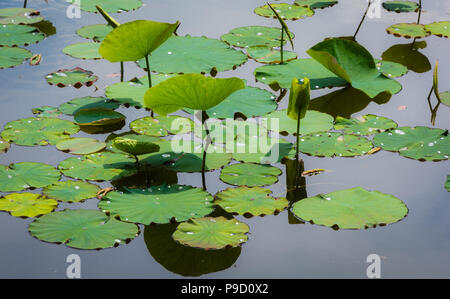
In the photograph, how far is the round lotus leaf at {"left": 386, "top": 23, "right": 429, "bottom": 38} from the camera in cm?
484

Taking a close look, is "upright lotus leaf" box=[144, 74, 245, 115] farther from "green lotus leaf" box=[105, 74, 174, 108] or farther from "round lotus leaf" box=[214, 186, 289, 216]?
"green lotus leaf" box=[105, 74, 174, 108]

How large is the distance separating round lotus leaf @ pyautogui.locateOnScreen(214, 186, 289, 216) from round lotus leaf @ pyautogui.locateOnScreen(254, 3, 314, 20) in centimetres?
258

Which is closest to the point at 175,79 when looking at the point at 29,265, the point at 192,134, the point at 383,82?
the point at 192,134

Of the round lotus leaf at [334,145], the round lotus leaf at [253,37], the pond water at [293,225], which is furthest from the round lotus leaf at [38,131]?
the round lotus leaf at [253,37]

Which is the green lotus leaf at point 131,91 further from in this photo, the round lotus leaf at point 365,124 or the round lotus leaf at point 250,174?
the round lotus leaf at point 365,124

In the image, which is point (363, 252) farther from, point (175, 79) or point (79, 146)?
point (79, 146)

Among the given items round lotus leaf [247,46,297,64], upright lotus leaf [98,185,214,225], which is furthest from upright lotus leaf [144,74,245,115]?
round lotus leaf [247,46,297,64]

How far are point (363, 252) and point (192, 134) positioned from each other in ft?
3.89

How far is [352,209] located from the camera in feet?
8.92

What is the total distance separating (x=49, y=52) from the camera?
4.36 metres

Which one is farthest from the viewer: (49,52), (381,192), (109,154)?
(49,52)

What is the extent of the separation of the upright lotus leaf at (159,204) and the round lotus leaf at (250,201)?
0.07 metres

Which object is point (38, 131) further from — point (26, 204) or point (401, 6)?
point (401, 6)

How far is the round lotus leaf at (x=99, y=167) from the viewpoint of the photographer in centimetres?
289
